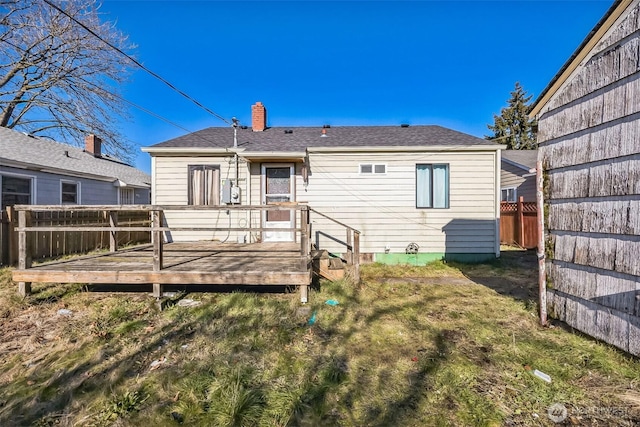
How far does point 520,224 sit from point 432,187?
18.8ft

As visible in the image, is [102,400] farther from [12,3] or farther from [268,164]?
[12,3]

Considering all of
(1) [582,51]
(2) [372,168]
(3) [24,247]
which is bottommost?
(3) [24,247]

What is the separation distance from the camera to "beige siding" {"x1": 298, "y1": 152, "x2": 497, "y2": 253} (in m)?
8.07

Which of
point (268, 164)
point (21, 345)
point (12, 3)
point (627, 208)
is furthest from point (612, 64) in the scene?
point (12, 3)

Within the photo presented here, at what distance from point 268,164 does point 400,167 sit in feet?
12.3

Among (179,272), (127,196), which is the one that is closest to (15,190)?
(127,196)

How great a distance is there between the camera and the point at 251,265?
201 inches

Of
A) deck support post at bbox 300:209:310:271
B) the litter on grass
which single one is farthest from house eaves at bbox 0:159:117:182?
deck support post at bbox 300:209:310:271

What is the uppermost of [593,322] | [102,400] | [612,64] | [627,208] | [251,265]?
[612,64]

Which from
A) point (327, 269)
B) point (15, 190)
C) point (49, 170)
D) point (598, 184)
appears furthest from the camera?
point (49, 170)

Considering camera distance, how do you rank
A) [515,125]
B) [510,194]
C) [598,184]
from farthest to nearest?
[515,125] → [510,194] → [598,184]

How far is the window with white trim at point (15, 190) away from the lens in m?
9.07

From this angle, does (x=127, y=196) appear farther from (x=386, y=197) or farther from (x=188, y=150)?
(x=386, y=197)

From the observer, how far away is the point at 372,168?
320 inches
